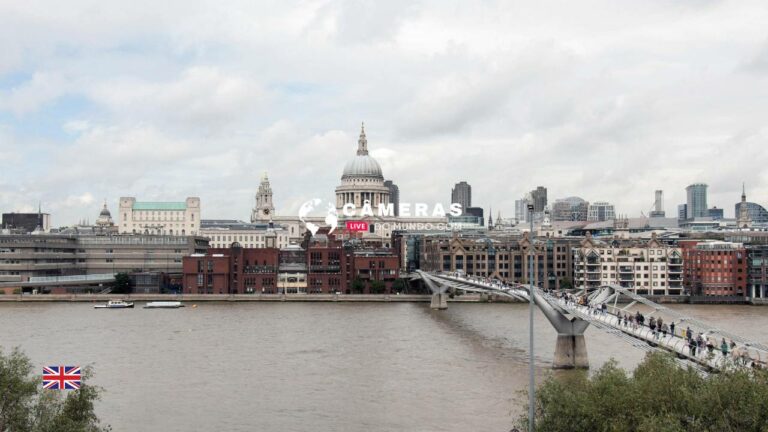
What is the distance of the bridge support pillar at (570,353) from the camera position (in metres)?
37.1

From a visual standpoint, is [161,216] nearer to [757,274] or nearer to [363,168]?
[363,168]

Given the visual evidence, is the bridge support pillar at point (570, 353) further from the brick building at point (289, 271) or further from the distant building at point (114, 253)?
the distant building at point (114, 253)

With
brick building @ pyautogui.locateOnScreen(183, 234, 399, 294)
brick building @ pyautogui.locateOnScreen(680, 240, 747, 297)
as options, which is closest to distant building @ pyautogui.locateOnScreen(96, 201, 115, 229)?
brick building @ pyautogui.locateOnScreen(183, 234, 399, 294)

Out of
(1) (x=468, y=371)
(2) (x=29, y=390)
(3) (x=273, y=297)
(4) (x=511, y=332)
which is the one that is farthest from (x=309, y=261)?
(2) (x=29, y=390)

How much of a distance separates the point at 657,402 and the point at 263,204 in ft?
475

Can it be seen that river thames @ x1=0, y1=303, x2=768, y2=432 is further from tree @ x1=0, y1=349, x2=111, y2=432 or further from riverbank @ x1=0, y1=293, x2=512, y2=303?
riverbank @ x1=0, y1=293, x2=512, y2=303

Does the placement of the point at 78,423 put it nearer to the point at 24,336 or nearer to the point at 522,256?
the point at 24,336

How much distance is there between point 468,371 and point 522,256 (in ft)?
186

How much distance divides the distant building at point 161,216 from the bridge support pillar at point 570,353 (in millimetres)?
113058

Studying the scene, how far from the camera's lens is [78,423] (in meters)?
20.4

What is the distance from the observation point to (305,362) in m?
40.9

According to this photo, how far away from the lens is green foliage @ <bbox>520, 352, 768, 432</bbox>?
1847 centimetres

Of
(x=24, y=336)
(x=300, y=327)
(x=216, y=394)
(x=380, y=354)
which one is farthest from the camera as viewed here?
(x=300, y=327)

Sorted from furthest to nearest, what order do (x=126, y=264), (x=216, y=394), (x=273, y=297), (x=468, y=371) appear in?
(x=126, y=264) < (x=273, y=297) < (x=468, y=371) < (x=216, y=394)
